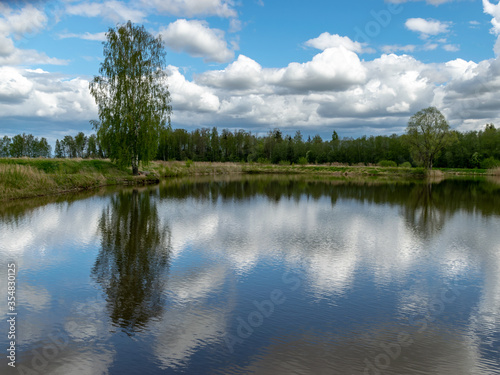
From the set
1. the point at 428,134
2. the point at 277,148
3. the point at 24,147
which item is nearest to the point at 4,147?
the point at 24,147

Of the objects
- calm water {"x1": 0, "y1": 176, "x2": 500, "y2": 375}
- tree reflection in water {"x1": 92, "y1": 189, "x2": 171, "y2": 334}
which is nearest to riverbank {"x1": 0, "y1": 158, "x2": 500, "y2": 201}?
calm water {"x1": 0, "y1": 176, "x2": 500, "y2": 375}

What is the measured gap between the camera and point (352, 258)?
904cm

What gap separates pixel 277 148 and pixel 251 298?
94.0 m

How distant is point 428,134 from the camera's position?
5634 centimetres

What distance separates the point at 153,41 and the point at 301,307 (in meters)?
32.8

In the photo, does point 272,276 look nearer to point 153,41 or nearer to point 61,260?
point 61,260

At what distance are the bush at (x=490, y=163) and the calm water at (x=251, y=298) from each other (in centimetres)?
6252

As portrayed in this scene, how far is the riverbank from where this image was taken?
67.3 ft

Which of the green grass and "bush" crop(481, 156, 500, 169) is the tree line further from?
"bush" crop(481, 156, 500, 169)

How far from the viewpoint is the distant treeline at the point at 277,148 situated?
7781 centimetres

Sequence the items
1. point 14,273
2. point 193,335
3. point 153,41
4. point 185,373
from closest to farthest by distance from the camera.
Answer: point 185,373 < point 193,335 < point 14,273 < point 153,41

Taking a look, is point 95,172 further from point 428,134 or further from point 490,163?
point 490,163

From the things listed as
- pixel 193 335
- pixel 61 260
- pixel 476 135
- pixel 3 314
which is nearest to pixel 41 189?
pixel 61 260

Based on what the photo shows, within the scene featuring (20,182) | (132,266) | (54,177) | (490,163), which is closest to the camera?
(132,266)
